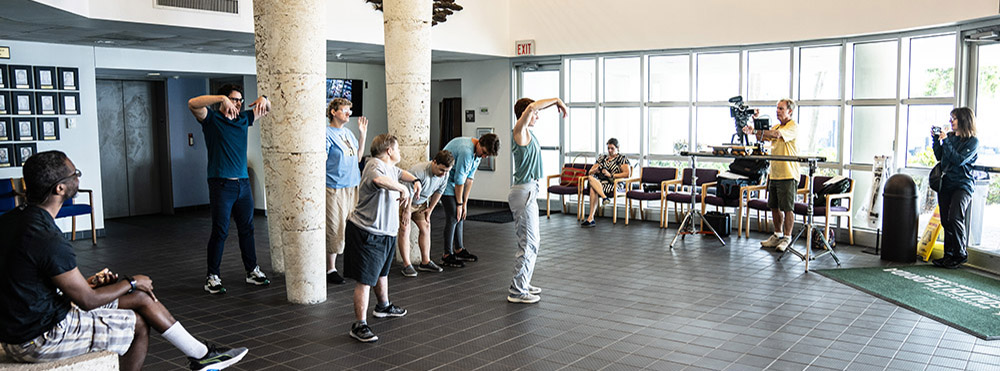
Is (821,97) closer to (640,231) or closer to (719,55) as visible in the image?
(719,55)

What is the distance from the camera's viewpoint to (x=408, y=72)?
296 inches

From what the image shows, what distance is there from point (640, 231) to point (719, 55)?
8.99 feet

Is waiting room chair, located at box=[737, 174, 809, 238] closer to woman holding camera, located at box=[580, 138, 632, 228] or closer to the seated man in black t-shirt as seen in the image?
woman holding camera, located at box=[580, 138, 632, 228]

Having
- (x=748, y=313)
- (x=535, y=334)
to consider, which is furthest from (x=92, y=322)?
(x=748, y=313)

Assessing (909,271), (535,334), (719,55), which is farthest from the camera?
(719,55)

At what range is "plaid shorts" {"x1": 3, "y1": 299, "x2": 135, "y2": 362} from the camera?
11.1ft

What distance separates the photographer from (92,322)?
139 inches

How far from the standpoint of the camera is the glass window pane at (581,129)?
12391 millimetres

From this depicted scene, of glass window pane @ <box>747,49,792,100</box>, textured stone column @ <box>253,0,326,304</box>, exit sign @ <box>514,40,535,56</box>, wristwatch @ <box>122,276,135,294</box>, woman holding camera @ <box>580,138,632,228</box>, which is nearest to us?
wristwatch @ <box>122,276,135,294</box>

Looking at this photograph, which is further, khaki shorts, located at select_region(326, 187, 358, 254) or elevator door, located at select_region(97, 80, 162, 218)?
elevator door, located at select_region(97, 80, 162, 218)

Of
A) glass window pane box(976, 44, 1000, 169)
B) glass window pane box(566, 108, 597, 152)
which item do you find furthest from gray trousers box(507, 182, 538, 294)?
glass window pane box(566, 108, 597, 152)

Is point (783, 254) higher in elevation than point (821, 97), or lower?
lower

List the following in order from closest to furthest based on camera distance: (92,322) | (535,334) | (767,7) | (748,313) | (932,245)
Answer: (92,322) < (535,334) < (748,313) < (932,245) < (767,7)

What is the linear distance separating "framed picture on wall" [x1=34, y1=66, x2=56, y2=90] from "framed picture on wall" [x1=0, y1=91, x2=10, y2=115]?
1.15 feet
